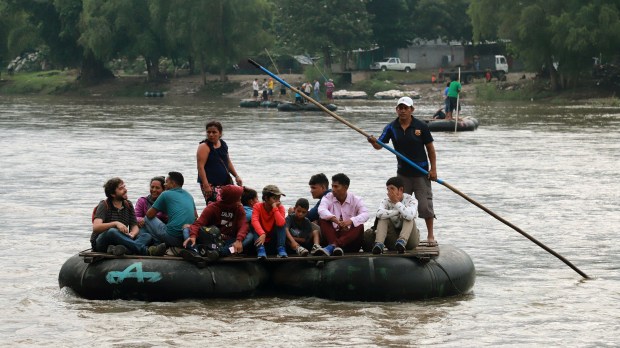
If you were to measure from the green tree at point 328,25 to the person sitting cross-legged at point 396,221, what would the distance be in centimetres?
7258

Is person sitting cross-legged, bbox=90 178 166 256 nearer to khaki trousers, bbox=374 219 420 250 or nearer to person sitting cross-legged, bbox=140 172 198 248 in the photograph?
person sitting cross-legged, bbox=140 172 198 248

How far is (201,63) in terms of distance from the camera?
80312 millimetres

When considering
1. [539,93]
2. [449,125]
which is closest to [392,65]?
[539,93]

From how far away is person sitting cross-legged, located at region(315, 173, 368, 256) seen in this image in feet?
40.2

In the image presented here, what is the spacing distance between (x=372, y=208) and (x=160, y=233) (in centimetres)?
763

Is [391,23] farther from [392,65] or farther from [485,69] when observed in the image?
[485,69]

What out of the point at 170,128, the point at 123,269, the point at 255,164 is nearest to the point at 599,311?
the point at 123,269

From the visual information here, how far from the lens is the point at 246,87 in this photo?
3142 inches

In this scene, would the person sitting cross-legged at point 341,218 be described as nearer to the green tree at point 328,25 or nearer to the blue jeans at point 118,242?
the blue jeans at point 118,242

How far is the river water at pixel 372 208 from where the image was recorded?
36.3 ft

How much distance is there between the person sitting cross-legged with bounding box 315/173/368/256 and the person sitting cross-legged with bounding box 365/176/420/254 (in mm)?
204

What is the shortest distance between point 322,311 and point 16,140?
26.1 m

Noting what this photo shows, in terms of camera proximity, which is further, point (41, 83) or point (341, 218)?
point (41, 83)

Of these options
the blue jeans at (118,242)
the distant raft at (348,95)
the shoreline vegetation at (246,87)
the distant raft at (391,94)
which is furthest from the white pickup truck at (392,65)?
the blue jeans at (118,242)
